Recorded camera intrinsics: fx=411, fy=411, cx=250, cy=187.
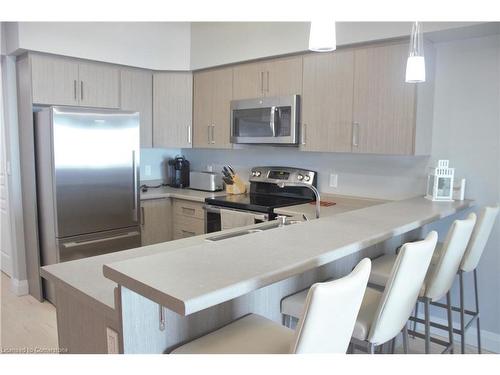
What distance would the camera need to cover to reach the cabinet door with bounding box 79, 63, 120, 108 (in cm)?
362

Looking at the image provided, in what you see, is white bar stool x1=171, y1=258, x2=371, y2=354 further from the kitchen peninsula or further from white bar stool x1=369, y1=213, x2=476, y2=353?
white bar stool x1=369, y1=213, x2=476, y2=353

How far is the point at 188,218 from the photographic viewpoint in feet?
12.9

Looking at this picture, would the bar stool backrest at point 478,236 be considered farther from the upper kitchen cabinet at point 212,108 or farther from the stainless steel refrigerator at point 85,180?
the stainless steel refrigerator at point 85,180

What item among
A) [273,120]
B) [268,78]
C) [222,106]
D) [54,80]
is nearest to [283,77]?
[268,78]

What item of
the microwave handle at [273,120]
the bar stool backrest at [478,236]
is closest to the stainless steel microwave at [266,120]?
the microwave handle at [273,120]

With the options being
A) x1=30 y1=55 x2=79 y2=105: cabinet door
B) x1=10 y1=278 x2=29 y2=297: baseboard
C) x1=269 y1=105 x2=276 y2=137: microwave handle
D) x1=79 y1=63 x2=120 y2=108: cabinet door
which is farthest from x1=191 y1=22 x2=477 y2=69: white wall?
x1=10 y1=278 x2=29 y2=297: baseboard

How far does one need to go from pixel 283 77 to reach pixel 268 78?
0.16 metres

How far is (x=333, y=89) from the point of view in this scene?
10.4ft

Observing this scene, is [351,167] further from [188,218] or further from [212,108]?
[188,218]

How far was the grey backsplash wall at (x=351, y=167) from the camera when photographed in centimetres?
316

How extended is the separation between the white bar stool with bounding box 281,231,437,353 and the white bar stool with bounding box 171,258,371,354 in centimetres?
30

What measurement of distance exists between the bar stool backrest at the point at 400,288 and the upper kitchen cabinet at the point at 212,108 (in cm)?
260

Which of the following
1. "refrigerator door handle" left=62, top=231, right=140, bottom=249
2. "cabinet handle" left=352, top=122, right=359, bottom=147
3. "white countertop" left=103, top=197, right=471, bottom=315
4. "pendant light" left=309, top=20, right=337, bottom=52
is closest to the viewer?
"white countertop" left=103, top=197, right=471, bottom=315
